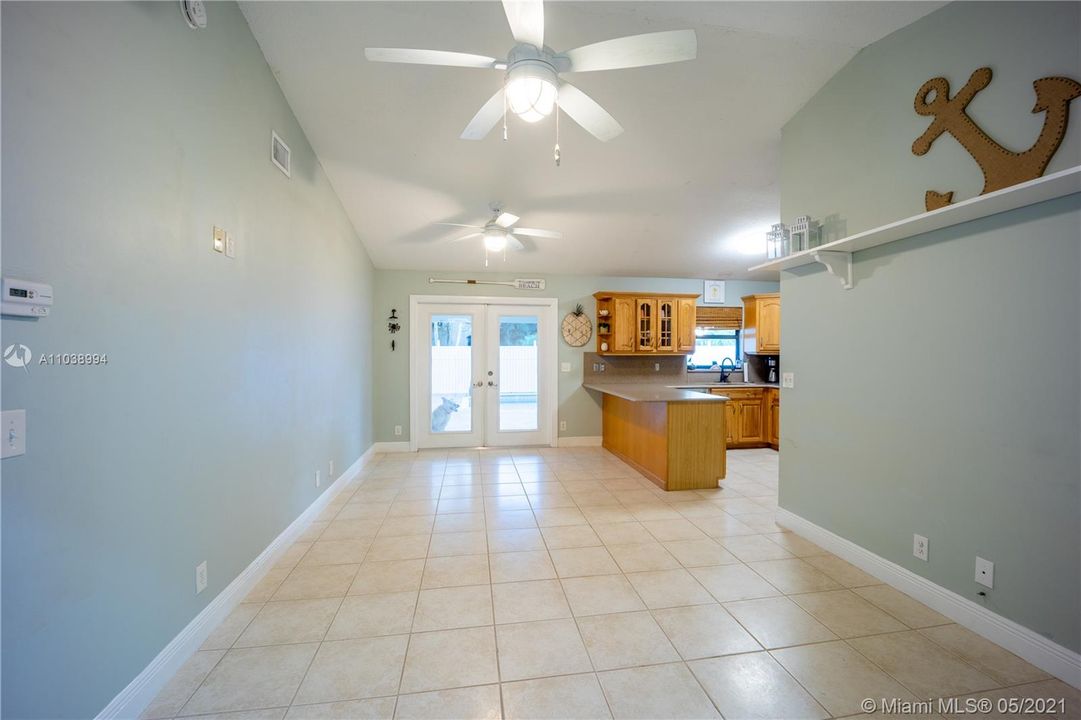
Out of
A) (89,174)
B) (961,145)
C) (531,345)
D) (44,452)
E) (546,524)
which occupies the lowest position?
(546,524)

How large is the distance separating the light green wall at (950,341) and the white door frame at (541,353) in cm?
332

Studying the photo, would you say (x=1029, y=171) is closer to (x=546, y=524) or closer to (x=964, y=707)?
(x=964, y=707)

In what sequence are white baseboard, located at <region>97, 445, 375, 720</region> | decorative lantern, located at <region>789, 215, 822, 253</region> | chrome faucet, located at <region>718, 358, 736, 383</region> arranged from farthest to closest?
1. chrome faucet, located at <region>718, 358, 736, 383</region>
2. decorative lantern, located at <region>789, 215, 822, 253</region>
3. white baseboard, located at <region>97, 445, 375, 720</region>

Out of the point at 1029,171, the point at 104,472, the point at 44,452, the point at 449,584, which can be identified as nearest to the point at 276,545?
the point at 449,584

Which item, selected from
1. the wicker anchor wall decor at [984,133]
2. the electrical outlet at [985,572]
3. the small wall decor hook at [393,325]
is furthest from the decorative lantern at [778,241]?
the small wall decor hook at [393,325]

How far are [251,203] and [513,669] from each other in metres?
2.67

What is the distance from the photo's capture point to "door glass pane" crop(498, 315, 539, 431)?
5.64 metres

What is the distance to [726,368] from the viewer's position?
6195 millimetres

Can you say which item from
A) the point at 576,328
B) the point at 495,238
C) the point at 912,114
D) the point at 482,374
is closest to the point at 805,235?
the point at 912,114

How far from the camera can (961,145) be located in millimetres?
1868

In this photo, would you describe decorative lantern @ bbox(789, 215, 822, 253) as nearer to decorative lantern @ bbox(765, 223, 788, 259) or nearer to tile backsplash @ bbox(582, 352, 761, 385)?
decorative lantern @ bbox(765, 223, 788, 259)

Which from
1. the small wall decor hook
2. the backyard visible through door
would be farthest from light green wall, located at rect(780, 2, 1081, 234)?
the small wall decor hook

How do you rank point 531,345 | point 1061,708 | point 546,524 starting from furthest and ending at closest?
1. point 531,345
2. point 546,524
3. point 1061,708

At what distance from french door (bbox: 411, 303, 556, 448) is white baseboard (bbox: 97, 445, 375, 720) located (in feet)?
9.14
